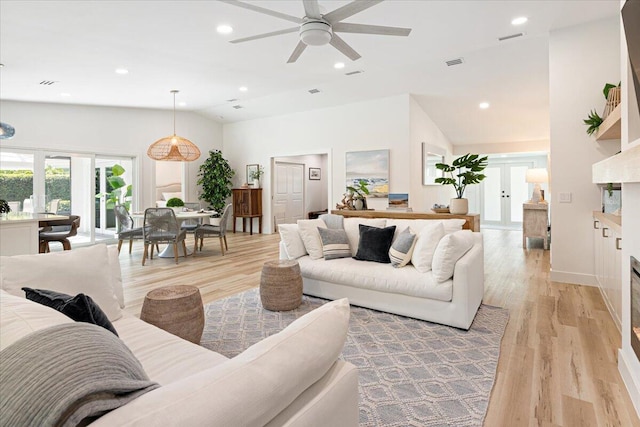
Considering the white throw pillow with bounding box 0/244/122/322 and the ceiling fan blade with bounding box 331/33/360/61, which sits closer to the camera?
the white throw pillow with bounding box 0/244/122/322

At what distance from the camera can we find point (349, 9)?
261cm

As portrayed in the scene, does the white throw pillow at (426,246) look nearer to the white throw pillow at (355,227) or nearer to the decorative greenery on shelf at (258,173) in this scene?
the white throw pillow at (355,227)

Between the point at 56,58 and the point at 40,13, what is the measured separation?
1.29m

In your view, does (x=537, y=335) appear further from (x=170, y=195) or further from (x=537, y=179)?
(x=170, y=195)

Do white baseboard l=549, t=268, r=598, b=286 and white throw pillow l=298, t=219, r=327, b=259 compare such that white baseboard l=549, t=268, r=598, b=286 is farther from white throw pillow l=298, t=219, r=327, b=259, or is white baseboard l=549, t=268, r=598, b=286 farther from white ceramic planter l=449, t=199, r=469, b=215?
white throw pillow l=298, t=219, r=327, b=259

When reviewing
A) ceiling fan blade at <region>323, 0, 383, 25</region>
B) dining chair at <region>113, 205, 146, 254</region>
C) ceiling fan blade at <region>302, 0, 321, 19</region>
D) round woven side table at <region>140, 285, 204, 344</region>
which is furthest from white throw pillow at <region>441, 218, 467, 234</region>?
dining chair at <region>113, 205, 146, 254</region>

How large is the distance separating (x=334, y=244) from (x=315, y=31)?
1.96m

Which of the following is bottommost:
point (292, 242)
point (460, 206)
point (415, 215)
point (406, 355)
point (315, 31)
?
point (406, 355)

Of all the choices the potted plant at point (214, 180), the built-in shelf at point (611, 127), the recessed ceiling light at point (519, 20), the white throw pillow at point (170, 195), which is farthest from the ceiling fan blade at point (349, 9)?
the white throw pillow at point (170, 195)

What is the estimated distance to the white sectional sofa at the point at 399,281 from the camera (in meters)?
2.69

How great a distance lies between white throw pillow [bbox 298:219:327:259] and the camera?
356 cm

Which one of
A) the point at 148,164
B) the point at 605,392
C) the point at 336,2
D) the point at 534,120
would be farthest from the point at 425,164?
the point at 148,164

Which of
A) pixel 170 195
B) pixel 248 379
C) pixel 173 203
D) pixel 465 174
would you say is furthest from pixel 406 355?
pixel 170 195

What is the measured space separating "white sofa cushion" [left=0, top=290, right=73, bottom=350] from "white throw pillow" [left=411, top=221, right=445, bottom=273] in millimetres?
2508
